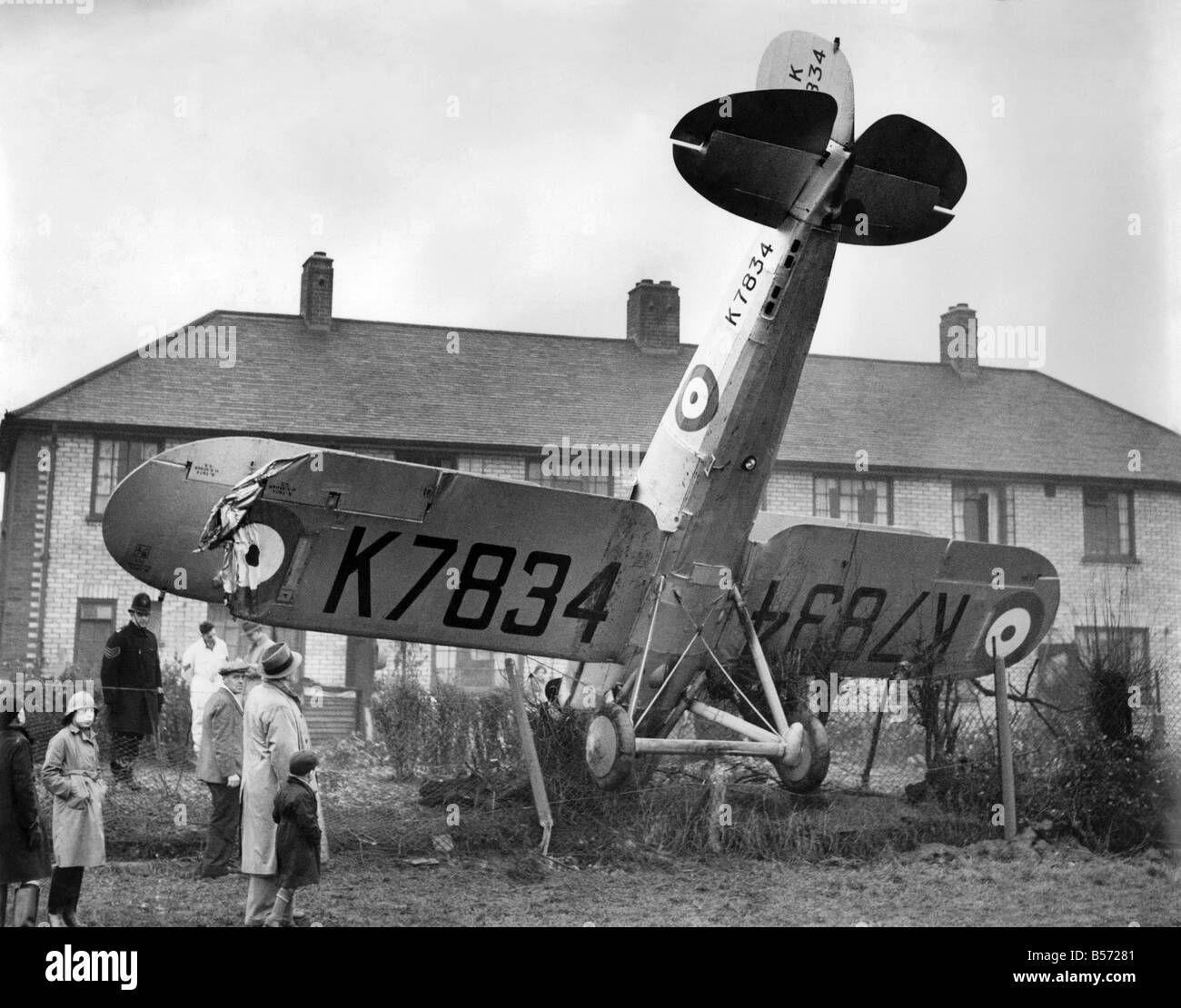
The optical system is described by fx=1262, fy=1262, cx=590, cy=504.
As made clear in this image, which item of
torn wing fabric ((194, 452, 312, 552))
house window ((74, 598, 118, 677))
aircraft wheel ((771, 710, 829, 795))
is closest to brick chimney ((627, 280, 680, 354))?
house window ((74, 598, 118, 677))

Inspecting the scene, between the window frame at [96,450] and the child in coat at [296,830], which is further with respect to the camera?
the window frame at [96,450]

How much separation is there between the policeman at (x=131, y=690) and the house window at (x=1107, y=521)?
1284cm

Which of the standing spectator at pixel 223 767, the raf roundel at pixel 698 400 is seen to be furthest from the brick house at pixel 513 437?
the raf roundel at pixel 698 400

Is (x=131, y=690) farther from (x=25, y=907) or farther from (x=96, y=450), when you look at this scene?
(x=96, y=450)

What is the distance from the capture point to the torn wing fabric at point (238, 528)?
22.0ft

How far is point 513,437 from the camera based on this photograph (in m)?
17.4

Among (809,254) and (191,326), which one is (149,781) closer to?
(809,254)

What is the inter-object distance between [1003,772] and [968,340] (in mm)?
13080

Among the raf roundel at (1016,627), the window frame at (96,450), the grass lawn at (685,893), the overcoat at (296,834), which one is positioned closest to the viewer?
the overcoat at (296,834)

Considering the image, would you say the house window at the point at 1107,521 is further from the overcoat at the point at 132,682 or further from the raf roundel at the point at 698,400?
the overcoat at the point at 132,682

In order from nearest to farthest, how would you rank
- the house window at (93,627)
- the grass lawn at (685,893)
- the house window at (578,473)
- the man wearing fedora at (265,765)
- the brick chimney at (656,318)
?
the man wearing fedora at (265,765)
the grass lawn at (685,893)
the house window at (93,627)
the house window at (578,473)
the brick chimney at (656,318)

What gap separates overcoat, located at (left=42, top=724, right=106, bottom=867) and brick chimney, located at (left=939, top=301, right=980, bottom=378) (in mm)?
16017

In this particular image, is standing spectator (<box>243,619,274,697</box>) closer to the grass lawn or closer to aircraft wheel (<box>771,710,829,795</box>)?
the grass lawn

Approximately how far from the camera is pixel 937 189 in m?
7.43
